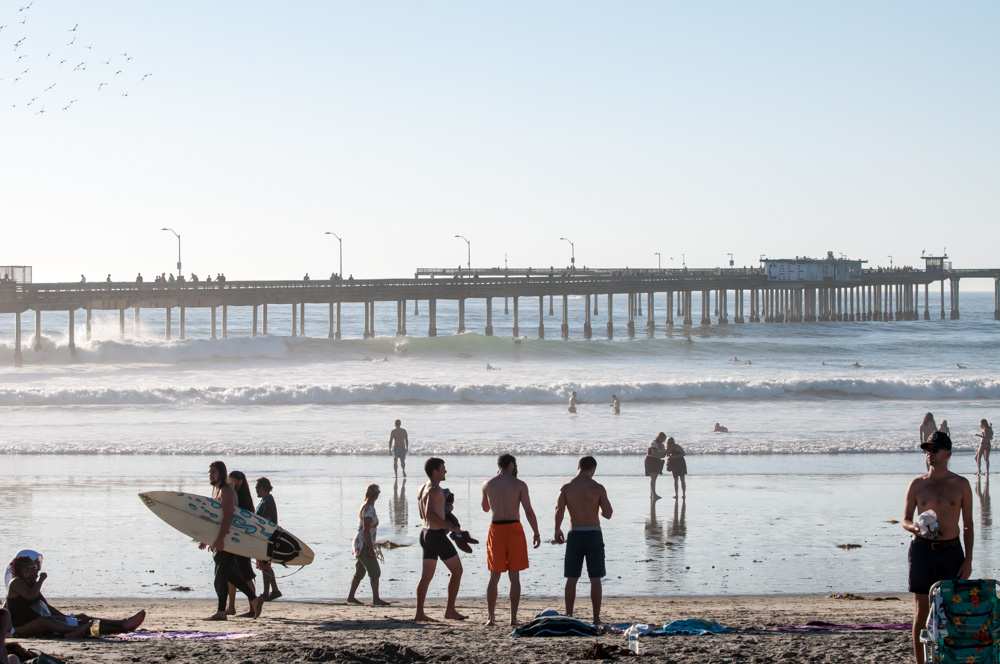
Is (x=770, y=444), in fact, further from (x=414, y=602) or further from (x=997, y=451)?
(x=414, y=602)

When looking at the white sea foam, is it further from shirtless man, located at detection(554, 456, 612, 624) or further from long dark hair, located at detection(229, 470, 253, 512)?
shirtless man, located at detection(554, 456, 612, 624)

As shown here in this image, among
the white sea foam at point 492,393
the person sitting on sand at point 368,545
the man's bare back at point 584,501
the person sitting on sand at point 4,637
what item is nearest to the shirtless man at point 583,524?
the man's bare back at point 584,501

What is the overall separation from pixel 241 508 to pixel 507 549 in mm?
2562

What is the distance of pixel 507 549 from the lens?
1070cm

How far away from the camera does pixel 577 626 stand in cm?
1002

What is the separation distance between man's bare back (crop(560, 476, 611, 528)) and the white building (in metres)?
90.5

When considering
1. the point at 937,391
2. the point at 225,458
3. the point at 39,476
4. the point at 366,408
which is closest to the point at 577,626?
the point at 39,476

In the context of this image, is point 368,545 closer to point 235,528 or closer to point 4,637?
point 235,528

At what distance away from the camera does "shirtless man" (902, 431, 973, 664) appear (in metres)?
7.97

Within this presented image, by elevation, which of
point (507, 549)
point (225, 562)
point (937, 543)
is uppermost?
point (937, 543)

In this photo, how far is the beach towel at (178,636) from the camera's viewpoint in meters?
9.98

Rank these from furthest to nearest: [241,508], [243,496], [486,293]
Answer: [486,293], [243,496], [241,508]

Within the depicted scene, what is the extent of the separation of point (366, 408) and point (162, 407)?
19.6 ft

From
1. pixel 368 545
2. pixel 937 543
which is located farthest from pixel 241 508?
pixel 937 543
